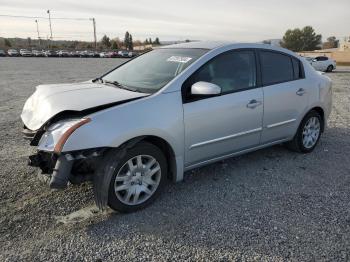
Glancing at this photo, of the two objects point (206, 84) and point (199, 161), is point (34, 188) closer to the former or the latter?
point (199, 161)

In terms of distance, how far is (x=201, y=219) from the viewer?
11.2 feet

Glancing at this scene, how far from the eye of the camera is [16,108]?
28.8ft

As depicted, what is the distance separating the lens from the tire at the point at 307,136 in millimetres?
5250

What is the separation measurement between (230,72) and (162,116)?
123 cm

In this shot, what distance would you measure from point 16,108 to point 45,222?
6.30 meters

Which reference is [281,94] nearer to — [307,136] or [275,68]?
[275,68]

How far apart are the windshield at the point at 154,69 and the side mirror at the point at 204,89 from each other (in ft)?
0.98

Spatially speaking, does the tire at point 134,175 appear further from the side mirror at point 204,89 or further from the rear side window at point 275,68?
the rear side window at point 275,68

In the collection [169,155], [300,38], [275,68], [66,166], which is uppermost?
[300,38]

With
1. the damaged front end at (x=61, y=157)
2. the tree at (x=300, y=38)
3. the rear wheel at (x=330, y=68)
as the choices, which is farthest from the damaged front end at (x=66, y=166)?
the tree at (x=300, y=38)

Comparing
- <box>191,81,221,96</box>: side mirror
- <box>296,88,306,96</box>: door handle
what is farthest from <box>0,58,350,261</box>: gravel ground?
<box>191,81,221,96</box>: side mirror

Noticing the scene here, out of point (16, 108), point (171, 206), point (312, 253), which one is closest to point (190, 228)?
point (171, 206)

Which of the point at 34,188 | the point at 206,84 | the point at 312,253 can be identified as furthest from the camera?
the point at 34,188

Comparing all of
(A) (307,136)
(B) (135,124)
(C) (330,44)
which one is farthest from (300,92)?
(C) (330,44)
